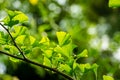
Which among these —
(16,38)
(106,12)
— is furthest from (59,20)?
(16,38)

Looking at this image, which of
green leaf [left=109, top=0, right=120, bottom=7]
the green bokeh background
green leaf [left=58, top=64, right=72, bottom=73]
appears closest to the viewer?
green leaf [left=109, top=0, right=120, bottom=7]

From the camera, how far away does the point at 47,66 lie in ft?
2.57

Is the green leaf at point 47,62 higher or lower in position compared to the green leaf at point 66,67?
higher

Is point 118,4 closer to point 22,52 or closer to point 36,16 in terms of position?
point 22,52

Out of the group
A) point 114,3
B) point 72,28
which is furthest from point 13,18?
point 72,28

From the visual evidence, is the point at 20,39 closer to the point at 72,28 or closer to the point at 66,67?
the point at 66,67

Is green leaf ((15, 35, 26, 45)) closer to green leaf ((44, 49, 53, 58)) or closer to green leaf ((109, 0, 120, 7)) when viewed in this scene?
green leaf ((44, 49, 53, 58))

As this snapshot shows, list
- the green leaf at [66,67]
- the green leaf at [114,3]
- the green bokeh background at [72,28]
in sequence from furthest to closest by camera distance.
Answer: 1. the green bokeh background at [72,28]
2. the green leaf at [66,67]
3. the green leaf at [114,3]

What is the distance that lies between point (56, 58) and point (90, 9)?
3.56 metres

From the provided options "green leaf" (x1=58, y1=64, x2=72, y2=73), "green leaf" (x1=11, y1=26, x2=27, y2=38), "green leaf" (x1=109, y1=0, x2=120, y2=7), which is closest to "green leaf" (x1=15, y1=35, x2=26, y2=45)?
"green leaf" (x1=11, y1=26, x2=27, y2=38)

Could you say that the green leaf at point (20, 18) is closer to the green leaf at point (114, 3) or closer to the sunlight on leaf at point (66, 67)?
the sunlight on leaf at point (66, 67)

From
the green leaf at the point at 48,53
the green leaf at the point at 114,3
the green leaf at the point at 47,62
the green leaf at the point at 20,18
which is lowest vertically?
the green leaf at the point at 47,62

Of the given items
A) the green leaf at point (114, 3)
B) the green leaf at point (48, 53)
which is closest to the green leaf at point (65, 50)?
the green leaf at point (48, 53)

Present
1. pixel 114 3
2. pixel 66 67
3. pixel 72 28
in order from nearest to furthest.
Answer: pixel 114 3 < pixel 66 67 < pixel 72 28
